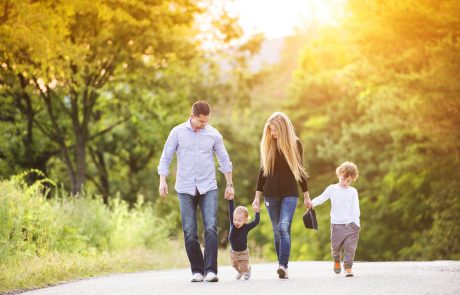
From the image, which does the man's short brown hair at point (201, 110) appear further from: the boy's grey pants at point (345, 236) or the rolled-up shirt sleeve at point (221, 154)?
the boy's grey pants at point (345, 236)

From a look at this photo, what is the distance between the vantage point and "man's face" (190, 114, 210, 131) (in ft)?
36.1

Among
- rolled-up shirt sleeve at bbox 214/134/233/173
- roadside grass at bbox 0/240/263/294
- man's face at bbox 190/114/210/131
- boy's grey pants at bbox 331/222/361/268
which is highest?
man's face at bbox 190/114/210/131

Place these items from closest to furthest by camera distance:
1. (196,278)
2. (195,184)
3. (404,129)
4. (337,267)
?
(196,278) < (195,184) < (337,267) < (404,129)

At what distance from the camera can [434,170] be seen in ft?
95.0

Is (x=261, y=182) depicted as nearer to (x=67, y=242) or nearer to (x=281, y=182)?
(x=281, y=182)

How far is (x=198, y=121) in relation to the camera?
435 inches

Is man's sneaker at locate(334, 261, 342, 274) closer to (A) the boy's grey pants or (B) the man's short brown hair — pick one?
(A) the boy's grey pants

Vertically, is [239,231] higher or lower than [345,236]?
higher

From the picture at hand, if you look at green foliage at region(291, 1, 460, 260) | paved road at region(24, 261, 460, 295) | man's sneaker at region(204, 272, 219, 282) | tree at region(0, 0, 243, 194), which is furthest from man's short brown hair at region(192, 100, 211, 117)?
green foliage at region(291, 1, 460, 260)

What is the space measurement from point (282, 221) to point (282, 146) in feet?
3.11

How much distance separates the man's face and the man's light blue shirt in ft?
0.36

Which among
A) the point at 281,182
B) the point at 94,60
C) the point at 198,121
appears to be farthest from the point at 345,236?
the point at 94,60

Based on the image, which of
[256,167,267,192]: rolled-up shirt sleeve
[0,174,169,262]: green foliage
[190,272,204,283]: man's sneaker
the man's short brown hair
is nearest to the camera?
the man's short brown hair

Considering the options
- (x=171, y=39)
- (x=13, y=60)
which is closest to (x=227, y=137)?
(x=171, y=39)
